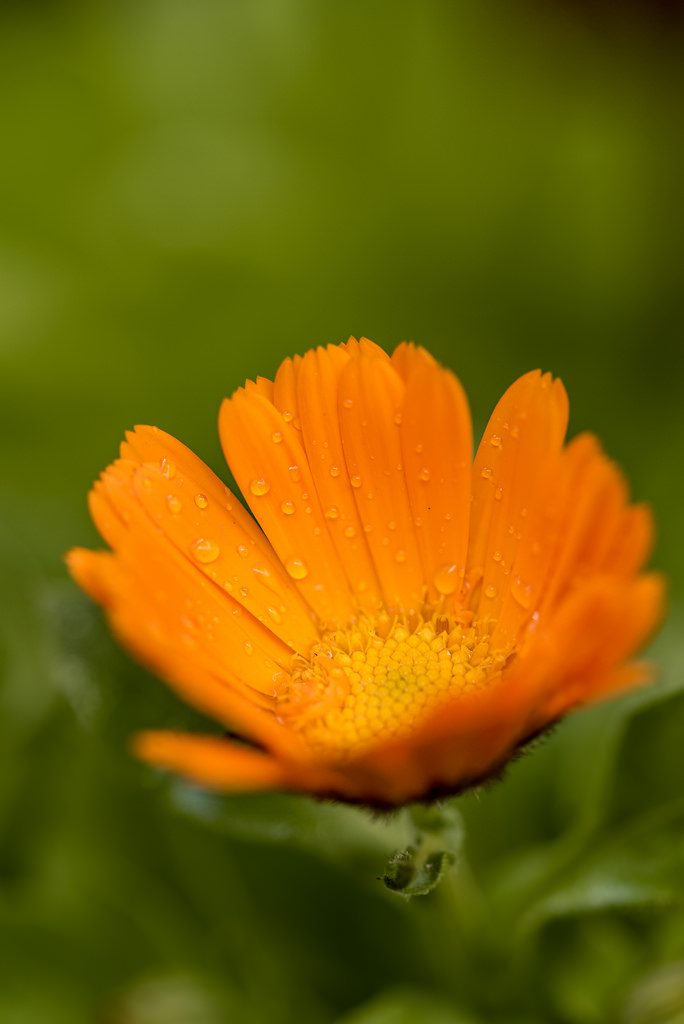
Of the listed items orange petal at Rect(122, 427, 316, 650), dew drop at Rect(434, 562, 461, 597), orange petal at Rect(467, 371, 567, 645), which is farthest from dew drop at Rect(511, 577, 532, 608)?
orange petal at Rect(122, 427, 316, 650)

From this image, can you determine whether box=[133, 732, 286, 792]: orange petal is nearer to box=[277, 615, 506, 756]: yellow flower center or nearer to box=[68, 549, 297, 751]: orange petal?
box=[68, 549, 297, 751]: orange petal

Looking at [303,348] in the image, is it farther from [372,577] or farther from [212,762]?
[212,762]

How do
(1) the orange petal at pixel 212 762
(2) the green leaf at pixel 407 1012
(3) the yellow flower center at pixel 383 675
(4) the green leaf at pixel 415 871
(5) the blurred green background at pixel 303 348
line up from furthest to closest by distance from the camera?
1. (5) the blurred green background at pixel 303 348
2. (2) the green leaf at pixel 407 1012
3. (3) the yellow flower center at pixel 383 675
4. (4) the green leaf at pixel 415 871
5. (1) the orange petal at pixel 212 762

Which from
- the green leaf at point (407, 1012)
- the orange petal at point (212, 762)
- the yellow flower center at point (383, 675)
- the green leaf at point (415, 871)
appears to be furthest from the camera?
the green leaf at point (407, 1012)

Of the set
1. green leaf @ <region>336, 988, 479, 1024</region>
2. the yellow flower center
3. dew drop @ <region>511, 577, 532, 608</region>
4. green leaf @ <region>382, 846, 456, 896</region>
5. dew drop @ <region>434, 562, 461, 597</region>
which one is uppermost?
dew drop @ <region>511, 577, 532, 608</region>

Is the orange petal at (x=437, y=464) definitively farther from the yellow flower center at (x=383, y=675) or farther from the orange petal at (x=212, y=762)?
the orange petal at (x=212, y=762)

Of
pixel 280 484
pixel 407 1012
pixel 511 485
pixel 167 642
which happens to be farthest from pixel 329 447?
pixel 407 1012

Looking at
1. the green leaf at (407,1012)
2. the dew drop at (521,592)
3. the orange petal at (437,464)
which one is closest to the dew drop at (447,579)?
the orange petal at (437,464)
